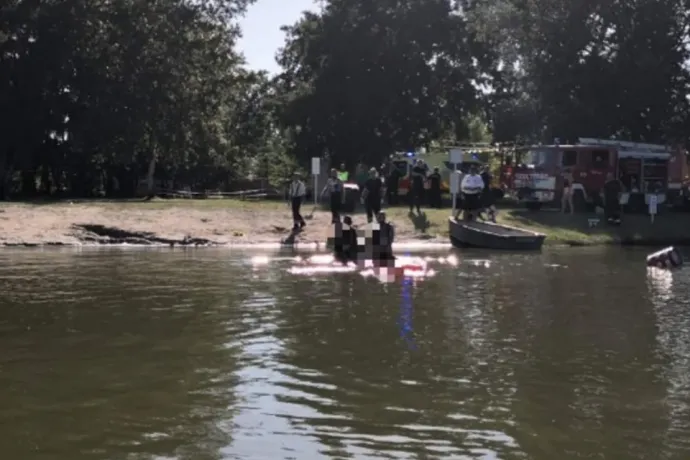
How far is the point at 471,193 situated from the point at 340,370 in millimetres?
22515

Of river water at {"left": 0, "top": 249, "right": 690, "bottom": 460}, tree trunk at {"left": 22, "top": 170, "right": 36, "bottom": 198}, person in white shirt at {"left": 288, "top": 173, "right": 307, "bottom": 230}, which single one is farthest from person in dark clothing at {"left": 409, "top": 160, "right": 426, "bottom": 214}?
tree trunk at {"left": 22, "top": 170, "right": 36, "bottom": 198}

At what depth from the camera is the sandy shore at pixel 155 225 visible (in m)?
30.1

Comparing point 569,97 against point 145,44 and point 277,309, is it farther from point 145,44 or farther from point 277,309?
point 277,309

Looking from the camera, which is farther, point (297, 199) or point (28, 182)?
point (28, 182)

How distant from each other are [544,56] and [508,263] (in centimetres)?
2430

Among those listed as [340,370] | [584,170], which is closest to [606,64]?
[584,170]

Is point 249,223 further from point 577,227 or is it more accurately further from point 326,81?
point 326,81

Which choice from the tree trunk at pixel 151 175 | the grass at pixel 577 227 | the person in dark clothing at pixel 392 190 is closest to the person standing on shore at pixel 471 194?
the grass at pixel 577 227

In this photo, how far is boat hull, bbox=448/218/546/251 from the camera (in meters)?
29.8

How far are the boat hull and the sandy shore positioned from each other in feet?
6.47

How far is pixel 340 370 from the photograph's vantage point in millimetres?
10648

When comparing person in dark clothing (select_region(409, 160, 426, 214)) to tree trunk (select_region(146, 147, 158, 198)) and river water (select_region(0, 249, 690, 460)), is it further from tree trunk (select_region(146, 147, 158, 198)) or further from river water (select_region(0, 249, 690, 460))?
tree trunk (select_region(146, 147, 158, 198))

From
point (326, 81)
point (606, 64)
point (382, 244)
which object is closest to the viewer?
point (382, 244)

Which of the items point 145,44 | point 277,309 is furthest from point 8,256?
point 145,44
